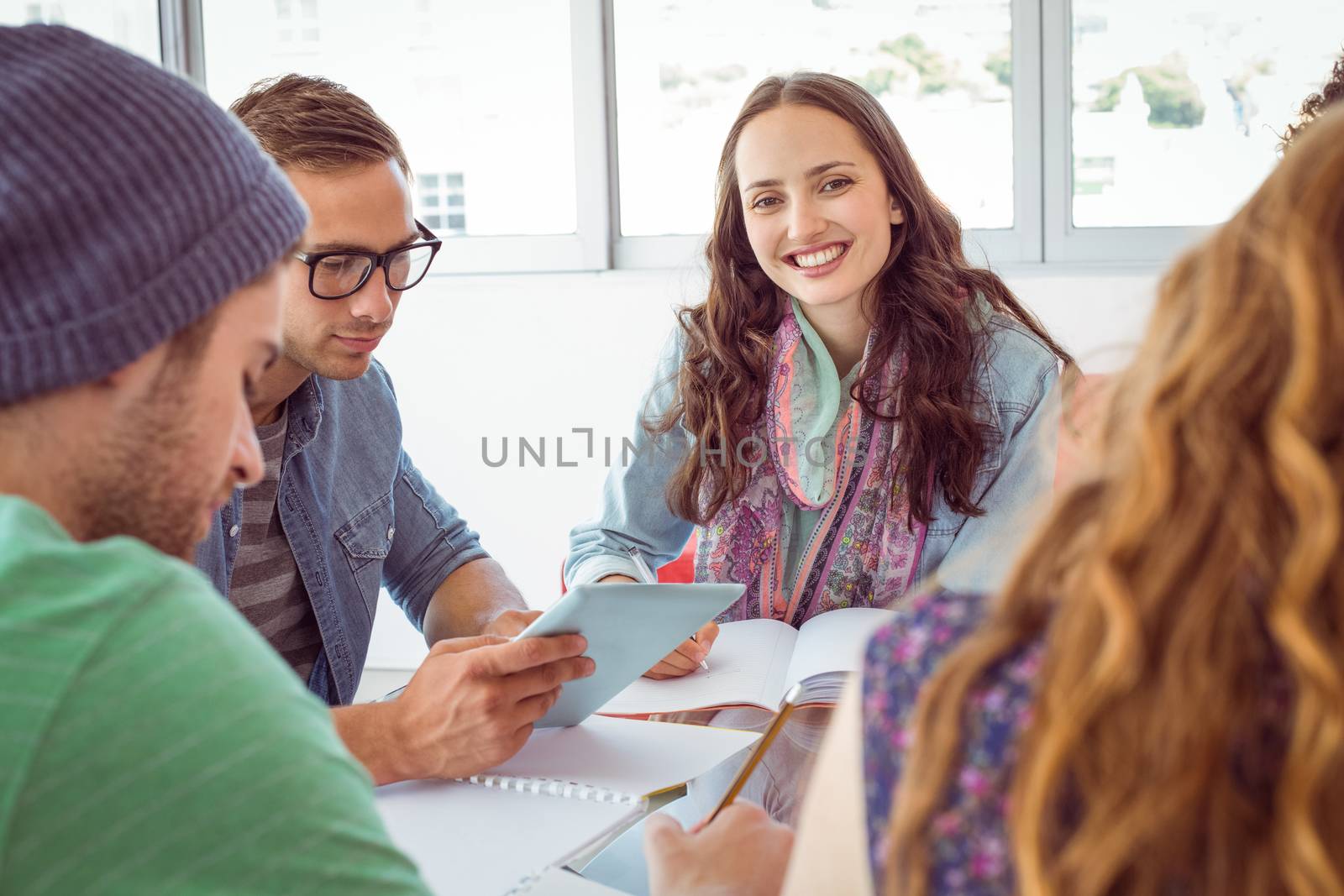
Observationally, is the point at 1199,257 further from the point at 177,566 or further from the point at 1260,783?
the point at 177,566

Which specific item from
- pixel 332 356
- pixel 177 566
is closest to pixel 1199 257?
pixel 177 566

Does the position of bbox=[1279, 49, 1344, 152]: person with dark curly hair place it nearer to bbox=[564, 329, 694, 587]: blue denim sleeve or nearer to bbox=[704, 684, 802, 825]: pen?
bbox=[564, 329, 694, 587]: blue denim sleeve

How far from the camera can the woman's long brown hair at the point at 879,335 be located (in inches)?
71.4

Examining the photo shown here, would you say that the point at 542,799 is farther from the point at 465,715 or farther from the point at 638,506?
the point at 638,506

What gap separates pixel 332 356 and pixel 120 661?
41.4 inches

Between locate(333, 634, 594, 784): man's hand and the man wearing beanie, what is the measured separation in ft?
1.25

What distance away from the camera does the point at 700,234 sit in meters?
3.61

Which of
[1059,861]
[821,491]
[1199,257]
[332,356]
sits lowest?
[821,491]

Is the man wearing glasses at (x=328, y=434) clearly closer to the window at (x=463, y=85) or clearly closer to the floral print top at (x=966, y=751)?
the floral print top at (x=966, y=751)

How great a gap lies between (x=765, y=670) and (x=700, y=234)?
2.34 meters

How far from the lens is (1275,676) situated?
49cm

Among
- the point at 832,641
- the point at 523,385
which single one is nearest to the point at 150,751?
the point at 832,641

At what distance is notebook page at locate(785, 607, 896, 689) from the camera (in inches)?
53.6

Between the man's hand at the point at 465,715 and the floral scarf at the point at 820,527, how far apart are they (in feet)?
2.32
